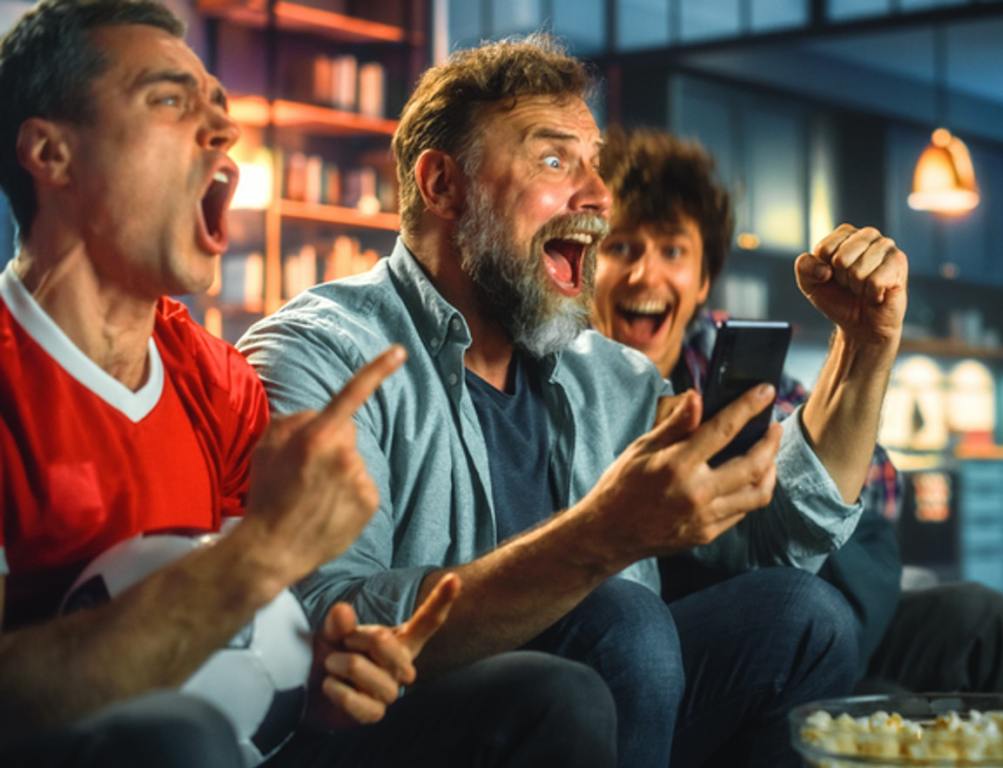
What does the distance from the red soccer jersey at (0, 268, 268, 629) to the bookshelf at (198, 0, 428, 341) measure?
164 inches

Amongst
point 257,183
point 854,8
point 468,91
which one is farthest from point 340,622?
point 854,8

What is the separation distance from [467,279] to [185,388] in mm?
595

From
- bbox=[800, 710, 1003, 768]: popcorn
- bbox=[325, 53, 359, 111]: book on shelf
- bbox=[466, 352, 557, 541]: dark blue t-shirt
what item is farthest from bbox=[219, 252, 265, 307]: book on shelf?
bbox=[800, 710, 1003, 768]: popcorn

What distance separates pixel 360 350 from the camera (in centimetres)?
165

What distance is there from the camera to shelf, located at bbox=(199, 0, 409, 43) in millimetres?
5598

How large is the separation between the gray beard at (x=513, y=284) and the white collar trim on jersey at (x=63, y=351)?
26.1 inches

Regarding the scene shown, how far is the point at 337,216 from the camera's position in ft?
18.7

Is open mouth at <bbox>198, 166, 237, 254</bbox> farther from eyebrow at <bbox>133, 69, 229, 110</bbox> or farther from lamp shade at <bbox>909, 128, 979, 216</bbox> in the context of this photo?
lamp shade at <bbox>909, 128, 979, 216</bbox>

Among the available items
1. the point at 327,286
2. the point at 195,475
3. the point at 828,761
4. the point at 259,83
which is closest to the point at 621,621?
the point at 828,761

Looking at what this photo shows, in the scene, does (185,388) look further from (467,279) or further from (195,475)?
(467,279)

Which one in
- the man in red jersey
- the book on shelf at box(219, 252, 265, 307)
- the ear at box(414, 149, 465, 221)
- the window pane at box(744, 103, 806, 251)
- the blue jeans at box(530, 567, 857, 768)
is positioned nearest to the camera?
the man in red jersey

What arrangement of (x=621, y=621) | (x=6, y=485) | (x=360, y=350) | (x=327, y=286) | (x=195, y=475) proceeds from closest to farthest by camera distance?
(x=6, y=485), (x=195, y=475), (x=621, y=621), (x=360, y=350), (x=327, y=286)

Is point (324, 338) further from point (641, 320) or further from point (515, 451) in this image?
point (641, 320)

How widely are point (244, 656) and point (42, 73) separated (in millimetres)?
561
